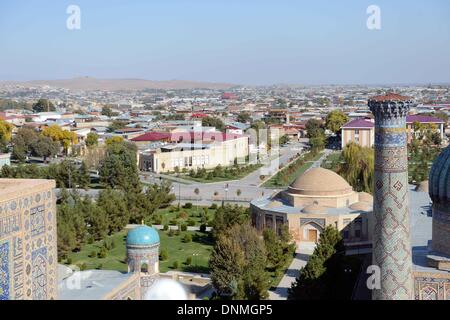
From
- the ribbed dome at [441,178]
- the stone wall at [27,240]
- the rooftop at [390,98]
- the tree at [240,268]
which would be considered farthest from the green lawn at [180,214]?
the stone wall at [27,240]

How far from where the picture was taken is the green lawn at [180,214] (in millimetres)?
20703

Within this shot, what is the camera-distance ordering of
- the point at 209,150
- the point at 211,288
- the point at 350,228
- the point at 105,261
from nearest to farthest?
the point at 211,288, the point at 105,261, the point at 350,228, the point at 209,150

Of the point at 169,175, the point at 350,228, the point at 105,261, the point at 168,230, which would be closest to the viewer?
the point at 105,261

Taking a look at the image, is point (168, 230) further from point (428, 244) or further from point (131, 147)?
point (131, 147)

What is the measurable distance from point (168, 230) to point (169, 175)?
41.3 ft

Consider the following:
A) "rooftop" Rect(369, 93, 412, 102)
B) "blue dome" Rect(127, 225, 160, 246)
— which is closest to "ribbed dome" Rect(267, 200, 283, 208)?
"blue dome" Rect(127, 225, 160, 246)

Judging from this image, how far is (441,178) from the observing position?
452 inches

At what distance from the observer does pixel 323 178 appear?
734 inches

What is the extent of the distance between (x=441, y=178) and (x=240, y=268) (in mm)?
4175

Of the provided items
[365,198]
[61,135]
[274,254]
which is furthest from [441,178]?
[61,135]

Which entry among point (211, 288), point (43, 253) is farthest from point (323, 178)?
point (43, 253)

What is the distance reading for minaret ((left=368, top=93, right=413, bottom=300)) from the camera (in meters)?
10.2

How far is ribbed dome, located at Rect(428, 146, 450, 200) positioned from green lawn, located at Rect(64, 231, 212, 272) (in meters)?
5.80

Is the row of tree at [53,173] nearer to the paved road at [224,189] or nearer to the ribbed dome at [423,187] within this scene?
the paved road at [224,189]
